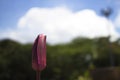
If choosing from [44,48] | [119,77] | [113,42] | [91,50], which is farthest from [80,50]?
[44,48]

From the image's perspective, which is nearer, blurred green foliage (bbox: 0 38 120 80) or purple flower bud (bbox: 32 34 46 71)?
purple flower bud (bbox: 32 34 46 71)

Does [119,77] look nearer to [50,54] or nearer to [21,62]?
[21,62]

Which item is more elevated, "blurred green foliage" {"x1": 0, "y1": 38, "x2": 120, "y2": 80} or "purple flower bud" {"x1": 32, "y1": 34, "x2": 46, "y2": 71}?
"blurred green foliage" {"x1": 0, "y1": 38, "x2": 120, "y2": 80}

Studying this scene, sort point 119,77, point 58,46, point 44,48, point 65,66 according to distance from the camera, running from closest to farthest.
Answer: point 44,48, point 119,77, point 65,66, point 58,46

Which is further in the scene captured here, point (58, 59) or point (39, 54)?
point (58, 59)

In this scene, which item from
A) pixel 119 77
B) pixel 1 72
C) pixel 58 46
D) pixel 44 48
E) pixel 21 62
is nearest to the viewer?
pixel 44 48

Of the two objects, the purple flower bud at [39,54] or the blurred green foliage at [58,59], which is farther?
the blurred green foliage at [58,59]

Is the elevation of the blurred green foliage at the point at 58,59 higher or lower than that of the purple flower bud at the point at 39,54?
higher

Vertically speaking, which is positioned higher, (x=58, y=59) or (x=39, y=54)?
(x=58, y=59)
